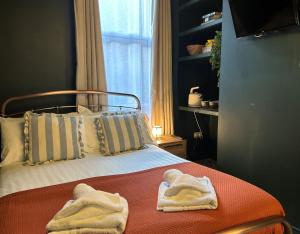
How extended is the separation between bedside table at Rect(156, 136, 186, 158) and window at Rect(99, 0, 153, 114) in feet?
1.65

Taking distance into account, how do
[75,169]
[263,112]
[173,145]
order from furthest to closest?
[173,145] < [263,112] < [75,169]

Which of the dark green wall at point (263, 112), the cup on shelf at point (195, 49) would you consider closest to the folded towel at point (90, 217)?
the dark green wall at point (263, 112)

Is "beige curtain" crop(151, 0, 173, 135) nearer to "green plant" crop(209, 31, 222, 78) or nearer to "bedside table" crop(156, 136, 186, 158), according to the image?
"bedside table" crop(156, 136, 186, 158)

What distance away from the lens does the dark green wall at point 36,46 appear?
2393 mm

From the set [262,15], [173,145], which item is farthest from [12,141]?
[262,15]

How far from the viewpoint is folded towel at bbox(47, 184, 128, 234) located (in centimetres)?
106

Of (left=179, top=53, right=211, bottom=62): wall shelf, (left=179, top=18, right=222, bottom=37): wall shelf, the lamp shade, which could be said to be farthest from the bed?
(left=179, top=18, right=222, bottom=37): wall shelf

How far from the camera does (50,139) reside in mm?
2035

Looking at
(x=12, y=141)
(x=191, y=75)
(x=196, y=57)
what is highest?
(x=196, y=57)

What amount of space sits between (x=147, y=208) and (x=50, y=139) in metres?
1.12

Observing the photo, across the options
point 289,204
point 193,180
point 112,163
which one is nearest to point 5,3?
point 112,163

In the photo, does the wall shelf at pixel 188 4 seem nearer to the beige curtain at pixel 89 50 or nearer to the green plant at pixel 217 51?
the green plant at pixel 217 51

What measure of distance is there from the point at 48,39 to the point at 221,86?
5.94 feet

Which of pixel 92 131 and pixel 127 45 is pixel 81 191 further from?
pixel 127 45
